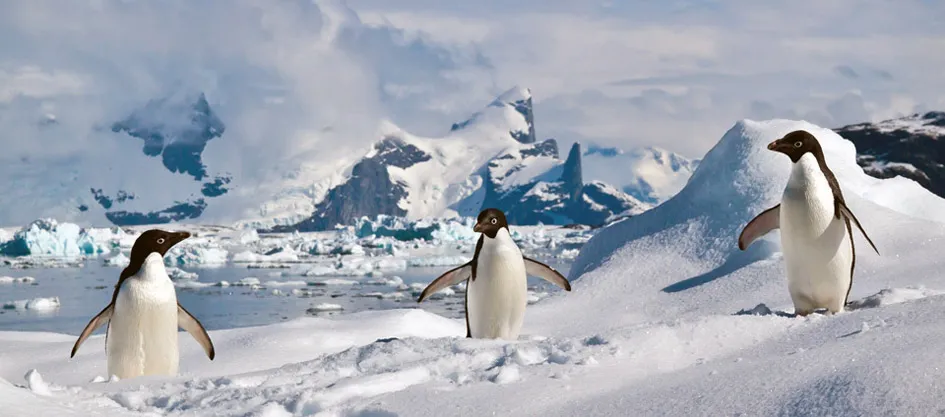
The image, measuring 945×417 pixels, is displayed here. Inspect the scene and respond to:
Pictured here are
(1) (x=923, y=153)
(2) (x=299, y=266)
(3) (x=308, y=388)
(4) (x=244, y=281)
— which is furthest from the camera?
(1) (x=923, y=153)

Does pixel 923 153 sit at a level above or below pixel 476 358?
above

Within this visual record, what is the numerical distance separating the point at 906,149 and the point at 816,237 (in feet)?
162

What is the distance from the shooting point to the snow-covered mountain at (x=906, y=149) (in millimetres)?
48406

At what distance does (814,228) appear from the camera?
611 cm

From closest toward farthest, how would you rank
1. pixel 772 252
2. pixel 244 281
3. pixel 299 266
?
1. pixel 772 252
2. pixel 244 281
3. pixel 299 266

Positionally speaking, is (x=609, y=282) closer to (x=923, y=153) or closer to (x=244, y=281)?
(x=244, y=281)

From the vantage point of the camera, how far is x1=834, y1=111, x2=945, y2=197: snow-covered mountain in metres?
48.4

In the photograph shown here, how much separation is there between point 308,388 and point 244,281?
94.1ft

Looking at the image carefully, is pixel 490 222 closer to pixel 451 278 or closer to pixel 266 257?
pixel 451 278

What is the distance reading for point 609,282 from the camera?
10.6m

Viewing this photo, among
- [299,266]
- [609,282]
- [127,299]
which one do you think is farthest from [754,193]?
[299,266]

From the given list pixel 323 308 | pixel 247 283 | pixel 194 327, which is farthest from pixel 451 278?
pixel 247 283

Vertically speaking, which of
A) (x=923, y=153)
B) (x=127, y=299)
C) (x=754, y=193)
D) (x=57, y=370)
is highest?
(x=923, y=153)

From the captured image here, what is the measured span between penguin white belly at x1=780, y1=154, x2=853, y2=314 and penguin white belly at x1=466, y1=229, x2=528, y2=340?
1866 millimetres
